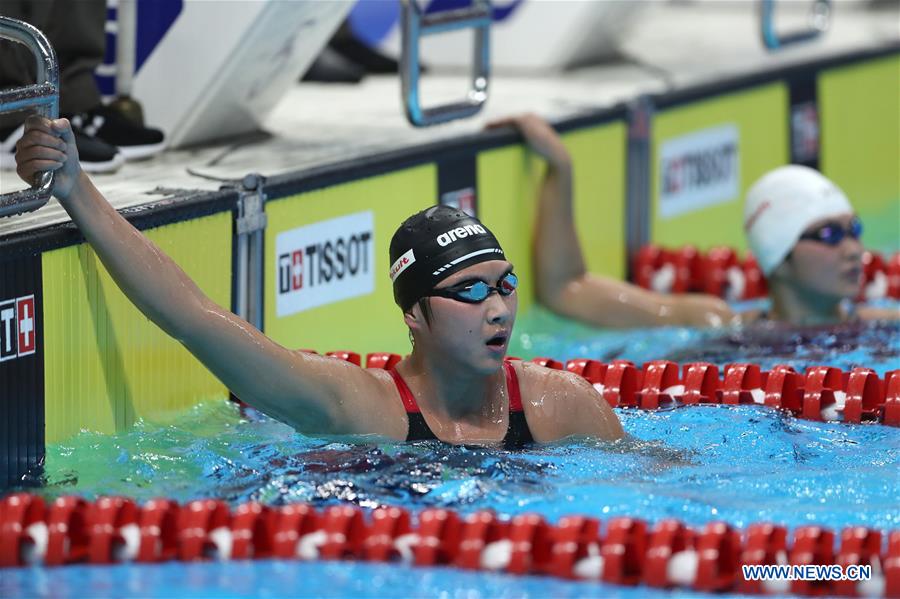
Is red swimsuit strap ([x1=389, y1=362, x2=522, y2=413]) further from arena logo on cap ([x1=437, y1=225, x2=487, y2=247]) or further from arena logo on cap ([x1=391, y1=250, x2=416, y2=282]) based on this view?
arena logo on cap ([x1=437, y1=225, x2=487, y2=247])

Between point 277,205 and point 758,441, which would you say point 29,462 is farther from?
point 758,441

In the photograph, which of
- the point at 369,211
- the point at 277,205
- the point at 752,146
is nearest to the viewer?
the point at 277,205

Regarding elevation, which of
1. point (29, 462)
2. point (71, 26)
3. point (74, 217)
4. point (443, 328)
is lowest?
point (29, 462)

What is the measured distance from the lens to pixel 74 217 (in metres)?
3.54

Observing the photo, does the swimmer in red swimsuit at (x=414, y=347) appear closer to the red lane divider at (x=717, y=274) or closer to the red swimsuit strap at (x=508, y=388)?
the red swimsuit strap at (x=508, y=388)

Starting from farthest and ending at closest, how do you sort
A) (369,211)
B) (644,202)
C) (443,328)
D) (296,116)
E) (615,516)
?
1. (644,202)
2. (296,116)
3. (369,211)
4. (443,328)
5. (615,516)

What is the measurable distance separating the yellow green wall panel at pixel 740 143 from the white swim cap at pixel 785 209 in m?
1.04

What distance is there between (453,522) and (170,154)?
7.01ft

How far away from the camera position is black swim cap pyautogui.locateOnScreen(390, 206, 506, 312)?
3709 mm

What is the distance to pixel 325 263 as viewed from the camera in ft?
15.9

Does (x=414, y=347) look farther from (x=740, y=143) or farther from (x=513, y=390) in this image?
(x=740, y=143)

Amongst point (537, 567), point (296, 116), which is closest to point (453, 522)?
point (537, 567)

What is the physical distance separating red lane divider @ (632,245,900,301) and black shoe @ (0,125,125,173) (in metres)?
2.32

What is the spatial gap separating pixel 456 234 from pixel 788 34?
12.3 feet
